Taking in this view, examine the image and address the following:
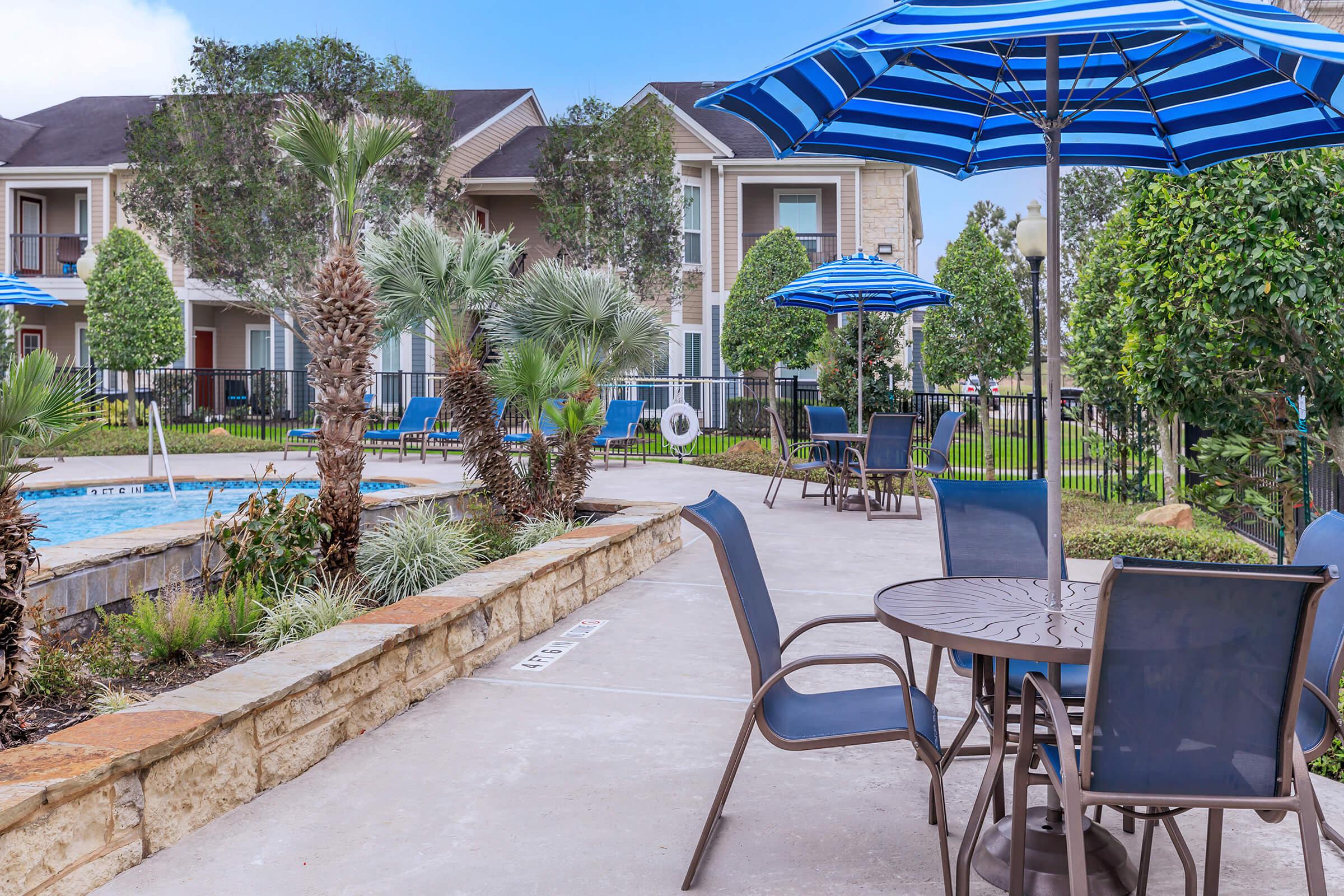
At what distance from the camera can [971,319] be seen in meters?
16.7

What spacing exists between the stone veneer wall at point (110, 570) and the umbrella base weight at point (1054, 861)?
384cm

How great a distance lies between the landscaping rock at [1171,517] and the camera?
9.00 metres

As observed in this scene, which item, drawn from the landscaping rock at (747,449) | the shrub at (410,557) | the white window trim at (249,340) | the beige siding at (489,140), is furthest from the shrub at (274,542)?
the white window trim at (249,340)

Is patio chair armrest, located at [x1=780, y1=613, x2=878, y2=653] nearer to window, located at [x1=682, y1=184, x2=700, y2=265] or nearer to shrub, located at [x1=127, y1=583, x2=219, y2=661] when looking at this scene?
shrub, located at [x1=127, y1=583, x2=219, y2=661]

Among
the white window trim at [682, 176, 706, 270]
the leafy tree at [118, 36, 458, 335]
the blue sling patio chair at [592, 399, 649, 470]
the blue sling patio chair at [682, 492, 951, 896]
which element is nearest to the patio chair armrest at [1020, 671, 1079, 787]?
the blue sling patio chair at [682, 492, 951, 896]

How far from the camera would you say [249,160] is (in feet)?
61.3

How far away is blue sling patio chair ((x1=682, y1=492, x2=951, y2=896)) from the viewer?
267 cm

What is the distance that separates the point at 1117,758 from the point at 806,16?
5476cm

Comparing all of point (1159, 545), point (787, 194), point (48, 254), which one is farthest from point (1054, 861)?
point (48, 254)

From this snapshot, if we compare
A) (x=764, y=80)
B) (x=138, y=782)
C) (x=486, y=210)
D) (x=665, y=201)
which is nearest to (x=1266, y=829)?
(x=764, y=80)

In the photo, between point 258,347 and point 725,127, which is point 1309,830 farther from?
point 258,347

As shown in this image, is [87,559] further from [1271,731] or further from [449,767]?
[1271,731]

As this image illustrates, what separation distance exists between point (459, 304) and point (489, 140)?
56.2 ft

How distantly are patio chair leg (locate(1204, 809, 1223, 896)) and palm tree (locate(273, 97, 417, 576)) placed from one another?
4.39 metres
